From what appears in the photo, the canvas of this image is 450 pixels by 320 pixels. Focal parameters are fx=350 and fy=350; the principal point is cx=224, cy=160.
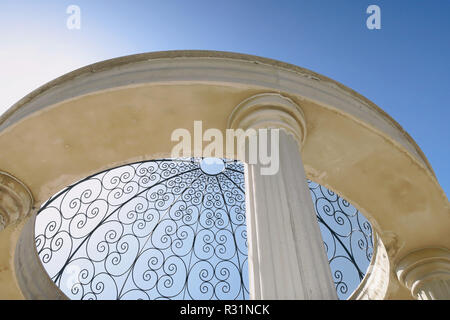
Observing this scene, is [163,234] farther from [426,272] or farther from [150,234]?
[426,272]

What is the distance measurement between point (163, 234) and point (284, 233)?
18523 millimetres

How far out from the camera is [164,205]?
24688mm

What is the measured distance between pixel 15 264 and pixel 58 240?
6.13 meters

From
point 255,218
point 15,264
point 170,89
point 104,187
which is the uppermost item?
point 104,187

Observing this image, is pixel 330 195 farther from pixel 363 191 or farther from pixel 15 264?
pixel 15 264

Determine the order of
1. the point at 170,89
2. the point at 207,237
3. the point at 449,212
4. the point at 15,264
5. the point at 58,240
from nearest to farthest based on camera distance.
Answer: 1. the point at 170,89
2. the point at 449,212
3. the point at 15,264
4. the point at 58,240
5. the point at 207,237

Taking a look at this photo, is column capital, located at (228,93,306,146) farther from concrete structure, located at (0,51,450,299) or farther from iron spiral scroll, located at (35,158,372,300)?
iron spiral scroll, located at (35,158,372,300)

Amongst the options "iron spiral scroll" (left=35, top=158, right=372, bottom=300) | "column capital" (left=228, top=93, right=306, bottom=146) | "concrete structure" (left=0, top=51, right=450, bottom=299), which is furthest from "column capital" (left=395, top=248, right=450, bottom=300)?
"column capital" (left=228, top=93, right=306, bottom=146)

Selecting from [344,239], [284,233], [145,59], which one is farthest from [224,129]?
[344,239]

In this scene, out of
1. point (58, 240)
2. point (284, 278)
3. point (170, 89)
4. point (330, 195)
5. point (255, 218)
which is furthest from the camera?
point (330, 195)

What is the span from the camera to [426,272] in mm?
12688

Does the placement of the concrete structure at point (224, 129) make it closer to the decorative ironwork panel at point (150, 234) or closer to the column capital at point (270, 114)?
the column capital at point (270, 114)

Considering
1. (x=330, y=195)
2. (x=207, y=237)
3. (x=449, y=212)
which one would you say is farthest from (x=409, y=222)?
(x=207, y=237)

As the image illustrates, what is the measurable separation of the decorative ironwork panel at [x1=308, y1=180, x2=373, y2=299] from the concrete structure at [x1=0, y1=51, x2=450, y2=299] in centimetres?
640
